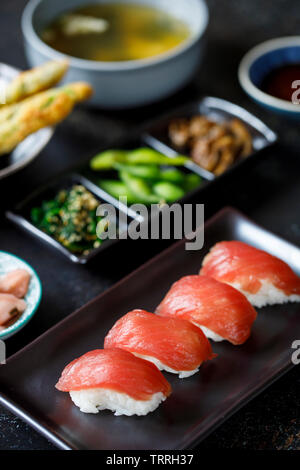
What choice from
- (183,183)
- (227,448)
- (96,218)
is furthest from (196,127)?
(227,448)

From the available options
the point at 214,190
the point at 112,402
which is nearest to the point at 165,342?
the point at 112,402

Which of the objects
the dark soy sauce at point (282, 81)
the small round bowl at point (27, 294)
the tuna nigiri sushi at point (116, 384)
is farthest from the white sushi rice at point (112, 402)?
the dark soy sauce at point (282, 81)

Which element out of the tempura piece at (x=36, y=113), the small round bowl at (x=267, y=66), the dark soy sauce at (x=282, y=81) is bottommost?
the dark soy sauce at (x=282, y=81)

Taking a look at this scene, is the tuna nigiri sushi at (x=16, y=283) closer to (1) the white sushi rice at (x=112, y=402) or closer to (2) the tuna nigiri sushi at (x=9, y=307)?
(2) the tuna nigiri sushi at (x=9, y=307)

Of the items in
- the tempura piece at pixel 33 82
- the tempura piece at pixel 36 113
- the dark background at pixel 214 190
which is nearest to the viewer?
the dark background at pixel 214 190

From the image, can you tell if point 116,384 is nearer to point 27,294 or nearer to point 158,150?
point 27,294
